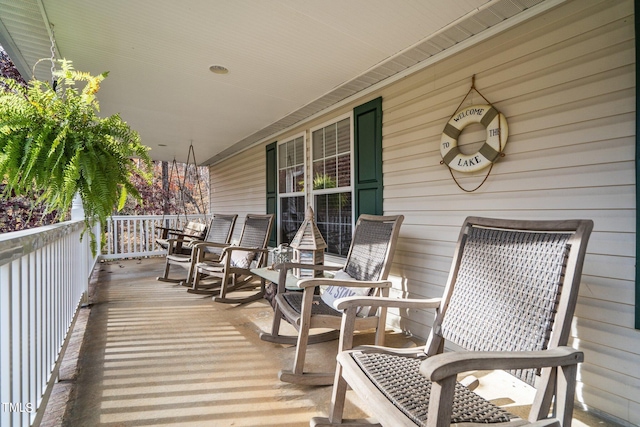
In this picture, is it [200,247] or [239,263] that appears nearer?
[239,263]

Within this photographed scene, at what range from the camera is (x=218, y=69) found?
2996mm

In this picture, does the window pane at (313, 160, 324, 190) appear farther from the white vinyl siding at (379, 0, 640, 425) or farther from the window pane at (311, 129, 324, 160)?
the white vinyl siding at (379, 0, 640, 425)

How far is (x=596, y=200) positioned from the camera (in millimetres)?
1806

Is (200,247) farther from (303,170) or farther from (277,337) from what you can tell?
(277,337)

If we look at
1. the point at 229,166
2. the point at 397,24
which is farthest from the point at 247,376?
the point at 229,166

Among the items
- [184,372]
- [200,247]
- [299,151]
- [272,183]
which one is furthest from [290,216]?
[184,372]

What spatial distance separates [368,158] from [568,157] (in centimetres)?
174

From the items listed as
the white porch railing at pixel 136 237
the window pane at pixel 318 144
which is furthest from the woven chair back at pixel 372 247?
the white porch railing at pixel 136 237

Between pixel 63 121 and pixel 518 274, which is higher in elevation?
pixel 63 121

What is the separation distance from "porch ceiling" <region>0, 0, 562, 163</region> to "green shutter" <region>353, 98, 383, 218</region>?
0.28 m

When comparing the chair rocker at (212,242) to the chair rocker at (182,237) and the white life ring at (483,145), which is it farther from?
the white life ring at (483,145)

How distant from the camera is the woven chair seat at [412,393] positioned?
1.13 metres

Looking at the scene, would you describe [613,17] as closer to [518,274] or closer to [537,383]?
[518,274]

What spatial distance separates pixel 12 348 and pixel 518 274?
204cm
